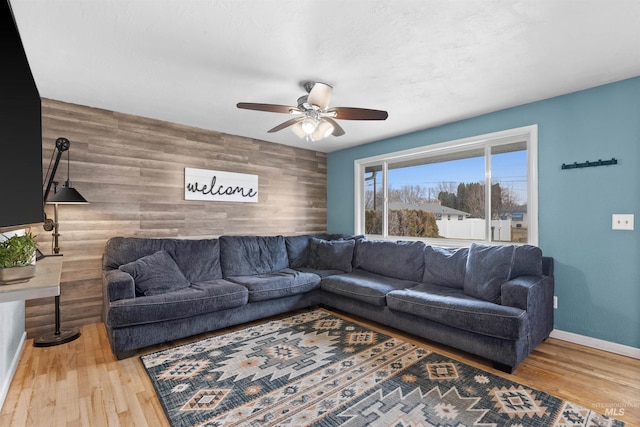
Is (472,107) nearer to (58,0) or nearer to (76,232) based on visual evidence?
(58,0)

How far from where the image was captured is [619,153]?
2.64 meters

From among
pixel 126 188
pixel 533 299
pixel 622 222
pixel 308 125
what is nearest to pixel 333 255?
pixel 308 125

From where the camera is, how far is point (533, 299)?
8.09 feet

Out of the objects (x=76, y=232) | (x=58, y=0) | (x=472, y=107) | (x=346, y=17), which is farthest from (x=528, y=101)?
(x=76, y=232)

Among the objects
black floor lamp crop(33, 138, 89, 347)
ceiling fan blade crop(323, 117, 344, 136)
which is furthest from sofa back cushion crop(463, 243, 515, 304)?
black floor lamp crop(33, 138, 89, 347)

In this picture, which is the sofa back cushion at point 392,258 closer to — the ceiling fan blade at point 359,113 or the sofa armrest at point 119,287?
the ceiling fan blade at point 359,113

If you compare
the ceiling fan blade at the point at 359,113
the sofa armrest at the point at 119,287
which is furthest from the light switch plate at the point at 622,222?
the sofa armrest at the point at 119,287

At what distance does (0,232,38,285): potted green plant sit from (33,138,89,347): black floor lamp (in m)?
1.87

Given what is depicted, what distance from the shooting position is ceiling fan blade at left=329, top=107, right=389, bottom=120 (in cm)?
245

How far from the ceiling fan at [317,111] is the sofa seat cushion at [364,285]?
5.40 ft

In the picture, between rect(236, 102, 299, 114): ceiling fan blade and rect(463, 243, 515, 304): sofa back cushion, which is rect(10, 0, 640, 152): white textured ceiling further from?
rect(463, 243, 515, 304): sofa back cushion

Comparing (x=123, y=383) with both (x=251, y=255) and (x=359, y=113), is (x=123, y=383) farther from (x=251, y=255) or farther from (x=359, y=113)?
(x=359, y=113)

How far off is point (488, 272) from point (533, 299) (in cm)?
39

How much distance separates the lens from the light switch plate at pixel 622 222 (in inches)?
101
